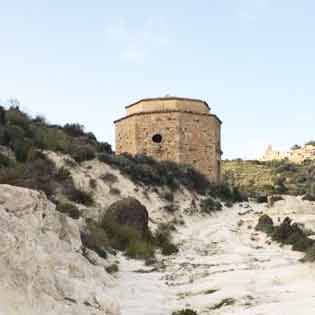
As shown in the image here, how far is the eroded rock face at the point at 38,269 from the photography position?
4484 millimetres

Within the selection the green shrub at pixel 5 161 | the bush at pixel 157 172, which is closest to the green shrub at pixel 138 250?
the green shrub at pixel 5 161

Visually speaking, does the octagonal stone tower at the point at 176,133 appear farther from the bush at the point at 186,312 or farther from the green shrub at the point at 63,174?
the bush at the point at 186,312

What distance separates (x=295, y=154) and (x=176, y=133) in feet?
96.3

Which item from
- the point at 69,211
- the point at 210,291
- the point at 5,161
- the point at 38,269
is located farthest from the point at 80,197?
the point at 38,269

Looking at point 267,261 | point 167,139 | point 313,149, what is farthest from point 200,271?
point 313,149

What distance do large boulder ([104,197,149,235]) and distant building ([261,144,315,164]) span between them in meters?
34.1

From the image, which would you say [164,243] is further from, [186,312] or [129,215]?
[186,312]

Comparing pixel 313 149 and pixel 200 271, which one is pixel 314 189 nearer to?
pixel 200 271

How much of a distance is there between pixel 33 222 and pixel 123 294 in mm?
1630

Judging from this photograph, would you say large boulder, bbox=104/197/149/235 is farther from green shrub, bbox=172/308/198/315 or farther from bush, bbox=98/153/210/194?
green shrub, bbox=172/308/198/315

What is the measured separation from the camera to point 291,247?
11.8m

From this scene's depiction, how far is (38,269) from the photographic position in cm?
502

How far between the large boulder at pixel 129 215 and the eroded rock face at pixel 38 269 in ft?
16.3

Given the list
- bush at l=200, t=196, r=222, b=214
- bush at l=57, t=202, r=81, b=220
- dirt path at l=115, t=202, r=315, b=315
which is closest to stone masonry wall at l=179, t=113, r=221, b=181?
bush at l=200, t=196, r=222, b=214
